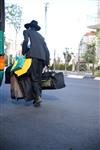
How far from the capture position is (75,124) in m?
6.91

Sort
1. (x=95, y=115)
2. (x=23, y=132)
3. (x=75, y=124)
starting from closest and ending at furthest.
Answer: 1. (x=23, y=132)
2. (x=75, y=124)
3. (x=95, y=115)

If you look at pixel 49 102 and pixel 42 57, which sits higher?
pixel 42 57

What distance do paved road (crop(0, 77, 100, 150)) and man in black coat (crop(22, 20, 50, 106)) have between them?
383mm

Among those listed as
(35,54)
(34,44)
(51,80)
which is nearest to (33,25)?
(34,44)

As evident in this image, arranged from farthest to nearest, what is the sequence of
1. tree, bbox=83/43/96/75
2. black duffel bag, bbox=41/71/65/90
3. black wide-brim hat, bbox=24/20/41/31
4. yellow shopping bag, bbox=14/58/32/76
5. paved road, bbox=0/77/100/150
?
1. tree, bbox=83/43/96/75
2. black duffel bag, bbox=41/71/65/90
3. black wide-brim hat, bbox=24/20/41/31
4. yellow shopping bag, bbox=14/58/32/76
5. paved road, bbox=0/77/100/150

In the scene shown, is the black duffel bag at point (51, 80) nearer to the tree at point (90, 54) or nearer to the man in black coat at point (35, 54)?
the man in black coat at point (35, 54)

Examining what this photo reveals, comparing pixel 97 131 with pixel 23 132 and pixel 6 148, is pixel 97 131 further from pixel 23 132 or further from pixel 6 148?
pixel 6 148

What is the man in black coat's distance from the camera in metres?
9.02

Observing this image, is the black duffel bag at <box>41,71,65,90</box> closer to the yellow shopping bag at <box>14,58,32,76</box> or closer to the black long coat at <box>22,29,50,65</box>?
the black long coat at <box>22,29,50,65</box>

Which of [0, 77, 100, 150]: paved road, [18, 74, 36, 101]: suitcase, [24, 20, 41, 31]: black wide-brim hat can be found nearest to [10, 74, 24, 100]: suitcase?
[18, 74, 36, 101]: suitcase

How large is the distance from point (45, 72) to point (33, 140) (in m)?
4.05

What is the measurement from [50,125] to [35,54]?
8.33ft

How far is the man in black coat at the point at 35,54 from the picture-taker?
29.6 ft

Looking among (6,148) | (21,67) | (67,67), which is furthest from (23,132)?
(67,67)
